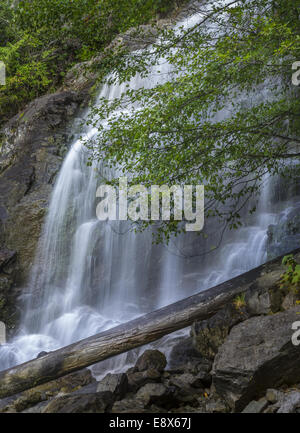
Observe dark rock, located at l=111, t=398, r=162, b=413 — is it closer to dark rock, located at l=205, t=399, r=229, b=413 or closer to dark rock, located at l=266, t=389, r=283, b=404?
dark rock, located at l=205, t=399, r=229, b=413

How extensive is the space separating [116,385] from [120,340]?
1.04m

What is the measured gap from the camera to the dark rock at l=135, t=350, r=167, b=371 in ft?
15.1

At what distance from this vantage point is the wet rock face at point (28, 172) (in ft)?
33.2

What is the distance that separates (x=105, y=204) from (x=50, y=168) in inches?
106

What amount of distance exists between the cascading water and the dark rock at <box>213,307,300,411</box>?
11.8 ft

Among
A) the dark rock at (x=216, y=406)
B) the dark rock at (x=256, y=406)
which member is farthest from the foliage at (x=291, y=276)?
the dark rock at (x=216, y=406)

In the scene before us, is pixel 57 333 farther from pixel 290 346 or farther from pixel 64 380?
pixel 290 346

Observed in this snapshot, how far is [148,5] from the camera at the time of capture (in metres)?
5.30

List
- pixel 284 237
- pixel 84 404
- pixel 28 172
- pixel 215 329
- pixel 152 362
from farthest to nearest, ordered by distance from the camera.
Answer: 1. pixel 28 172
2. pixel 284 237
3. pixel 152 362
4. pixel 215 329
5. pixel 84 404

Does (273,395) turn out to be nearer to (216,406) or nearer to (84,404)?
(216,406)

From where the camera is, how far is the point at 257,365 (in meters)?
3.28

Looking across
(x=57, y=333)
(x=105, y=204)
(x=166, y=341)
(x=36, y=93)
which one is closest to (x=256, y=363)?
(x=166, y=341)

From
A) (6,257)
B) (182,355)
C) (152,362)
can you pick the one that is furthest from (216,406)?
(6,257)

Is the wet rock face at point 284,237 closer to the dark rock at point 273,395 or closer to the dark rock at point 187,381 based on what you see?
the dark rock at point 187,381
